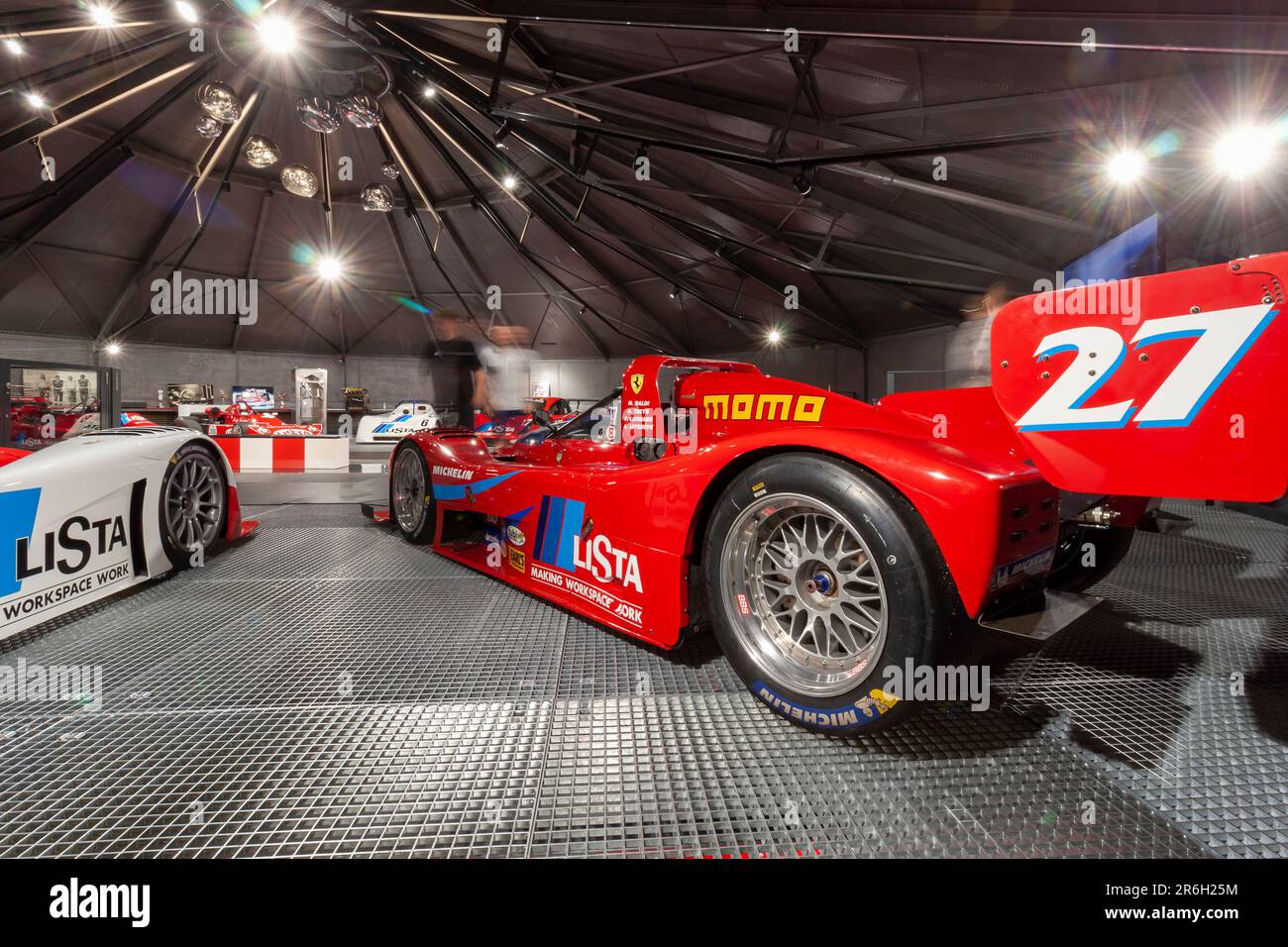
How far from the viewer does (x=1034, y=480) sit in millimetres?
1509

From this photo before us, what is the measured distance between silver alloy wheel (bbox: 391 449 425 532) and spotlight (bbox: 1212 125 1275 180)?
797 cm

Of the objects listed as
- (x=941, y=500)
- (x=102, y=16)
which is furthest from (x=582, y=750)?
(x=102, y=16)

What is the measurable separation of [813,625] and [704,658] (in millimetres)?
622

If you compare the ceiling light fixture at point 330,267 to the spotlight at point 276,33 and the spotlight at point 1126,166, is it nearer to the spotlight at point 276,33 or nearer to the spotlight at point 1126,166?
the spotlight at point 276,33

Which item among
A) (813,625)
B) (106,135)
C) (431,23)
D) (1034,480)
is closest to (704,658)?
(813,625)

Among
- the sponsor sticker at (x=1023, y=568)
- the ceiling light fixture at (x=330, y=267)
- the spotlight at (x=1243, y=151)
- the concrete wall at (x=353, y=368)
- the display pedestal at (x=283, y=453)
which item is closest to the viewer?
the sponsor sticker at (x=1023, y=568)

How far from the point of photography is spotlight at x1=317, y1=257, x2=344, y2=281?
14891 millimetres

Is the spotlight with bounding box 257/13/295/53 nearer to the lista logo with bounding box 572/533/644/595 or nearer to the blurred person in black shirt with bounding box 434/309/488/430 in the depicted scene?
the lista logo with bounding box 572/533/644/595

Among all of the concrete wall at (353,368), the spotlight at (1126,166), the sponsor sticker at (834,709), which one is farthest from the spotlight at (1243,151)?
the concrete wall at (353,368)

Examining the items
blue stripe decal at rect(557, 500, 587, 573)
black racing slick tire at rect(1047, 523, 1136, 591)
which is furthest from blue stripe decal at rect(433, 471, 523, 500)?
black racing slick tire at rect(1047, 523, 1136, 591)

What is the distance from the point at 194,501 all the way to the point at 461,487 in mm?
1677

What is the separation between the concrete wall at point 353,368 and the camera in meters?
14.7

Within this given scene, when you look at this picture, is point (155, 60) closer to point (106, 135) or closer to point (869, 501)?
point (106, 135)

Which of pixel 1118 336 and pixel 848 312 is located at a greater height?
pixel 848 312
